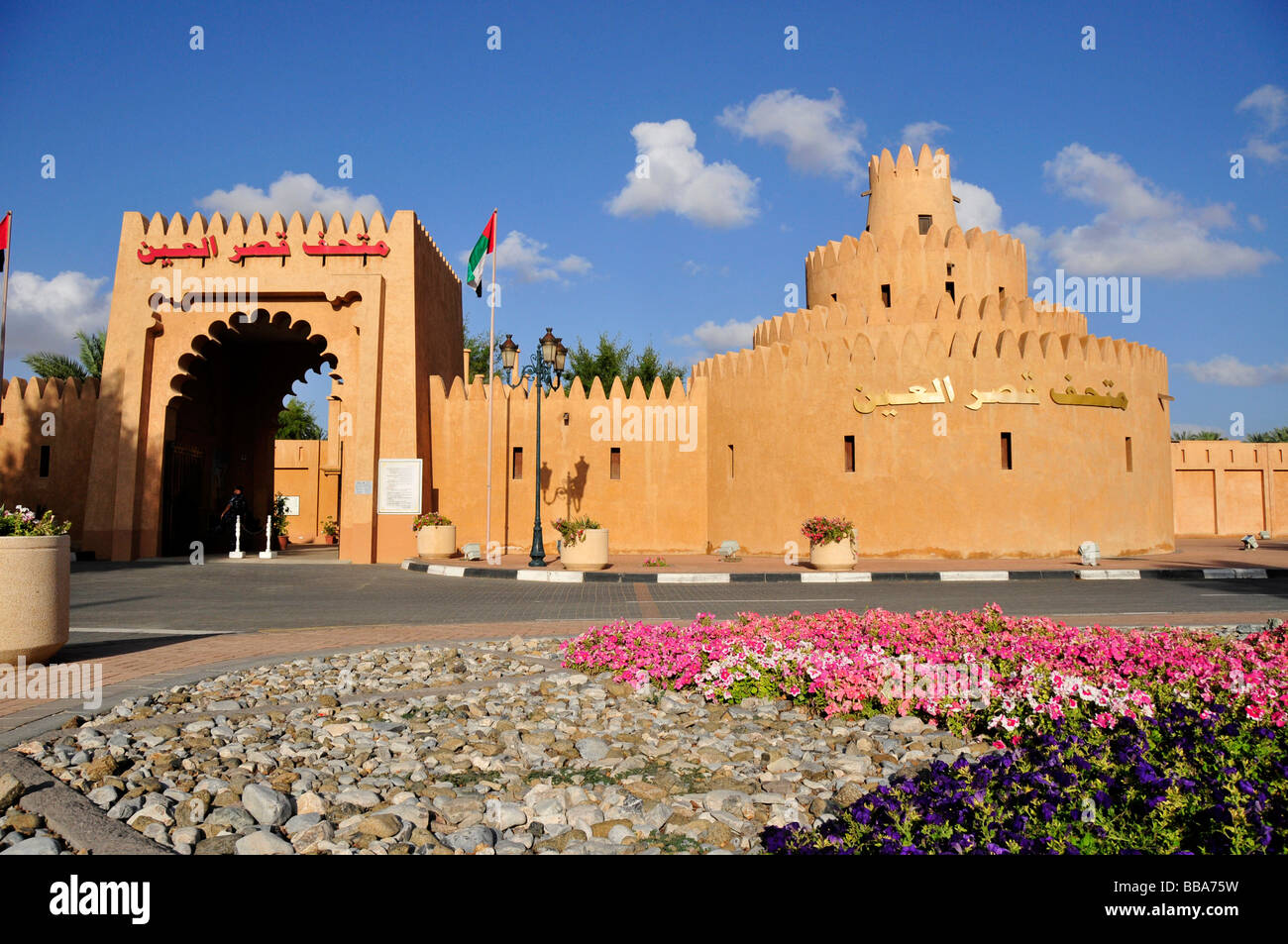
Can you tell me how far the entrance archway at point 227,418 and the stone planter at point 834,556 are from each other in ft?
46.0

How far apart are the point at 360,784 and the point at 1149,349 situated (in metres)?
24.6

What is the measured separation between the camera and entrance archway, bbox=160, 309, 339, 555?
2202 centimetres

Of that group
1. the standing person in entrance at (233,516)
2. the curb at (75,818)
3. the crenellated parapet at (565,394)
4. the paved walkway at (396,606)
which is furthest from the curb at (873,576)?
the curb at (75,818)

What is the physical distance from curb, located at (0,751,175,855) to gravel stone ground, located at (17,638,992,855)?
0.08 metres

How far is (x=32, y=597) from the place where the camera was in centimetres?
614

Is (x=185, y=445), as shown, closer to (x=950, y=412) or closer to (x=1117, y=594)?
(x=950, y=412)

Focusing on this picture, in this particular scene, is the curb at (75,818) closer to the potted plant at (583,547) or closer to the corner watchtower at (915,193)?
the potted plant at (583,547)

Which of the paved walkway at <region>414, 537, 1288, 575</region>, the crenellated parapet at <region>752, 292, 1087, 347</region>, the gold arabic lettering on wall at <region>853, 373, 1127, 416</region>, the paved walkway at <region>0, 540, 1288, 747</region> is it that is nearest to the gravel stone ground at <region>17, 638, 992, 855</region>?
the paved walkway at <region>0, 540, 1288, 747</region>

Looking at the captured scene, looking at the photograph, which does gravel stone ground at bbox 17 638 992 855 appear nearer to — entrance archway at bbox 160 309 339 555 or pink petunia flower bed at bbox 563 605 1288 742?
pink petunia flower bed at bbox 563 605 1288 742

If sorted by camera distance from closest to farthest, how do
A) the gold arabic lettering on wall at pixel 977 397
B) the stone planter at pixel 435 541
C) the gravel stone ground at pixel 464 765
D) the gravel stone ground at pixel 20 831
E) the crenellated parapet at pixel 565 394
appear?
the gravel stone ground at pixel 20 831
the gravel stone ground at pixel 464 765
the gold arabic lettering on wall at pixel 977 397
the stone planter at pixel 435 541
the crenellated parapet at pixel 565 394

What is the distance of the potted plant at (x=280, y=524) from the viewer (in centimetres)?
2723

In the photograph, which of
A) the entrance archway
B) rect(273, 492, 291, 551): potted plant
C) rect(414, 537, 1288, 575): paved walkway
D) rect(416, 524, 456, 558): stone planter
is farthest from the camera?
rect(273, 492, 291, 551): potted plant

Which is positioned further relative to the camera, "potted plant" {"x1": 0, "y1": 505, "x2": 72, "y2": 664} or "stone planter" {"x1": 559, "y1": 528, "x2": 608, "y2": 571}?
"stone planter" {"x1": 559, "y1": 528, "x2": 608, "y2": 571}

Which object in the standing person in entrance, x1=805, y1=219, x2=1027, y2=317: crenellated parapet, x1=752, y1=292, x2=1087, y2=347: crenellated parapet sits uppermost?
x1=805, y1=219, x2=1027, y2=317: crenellated parapet
